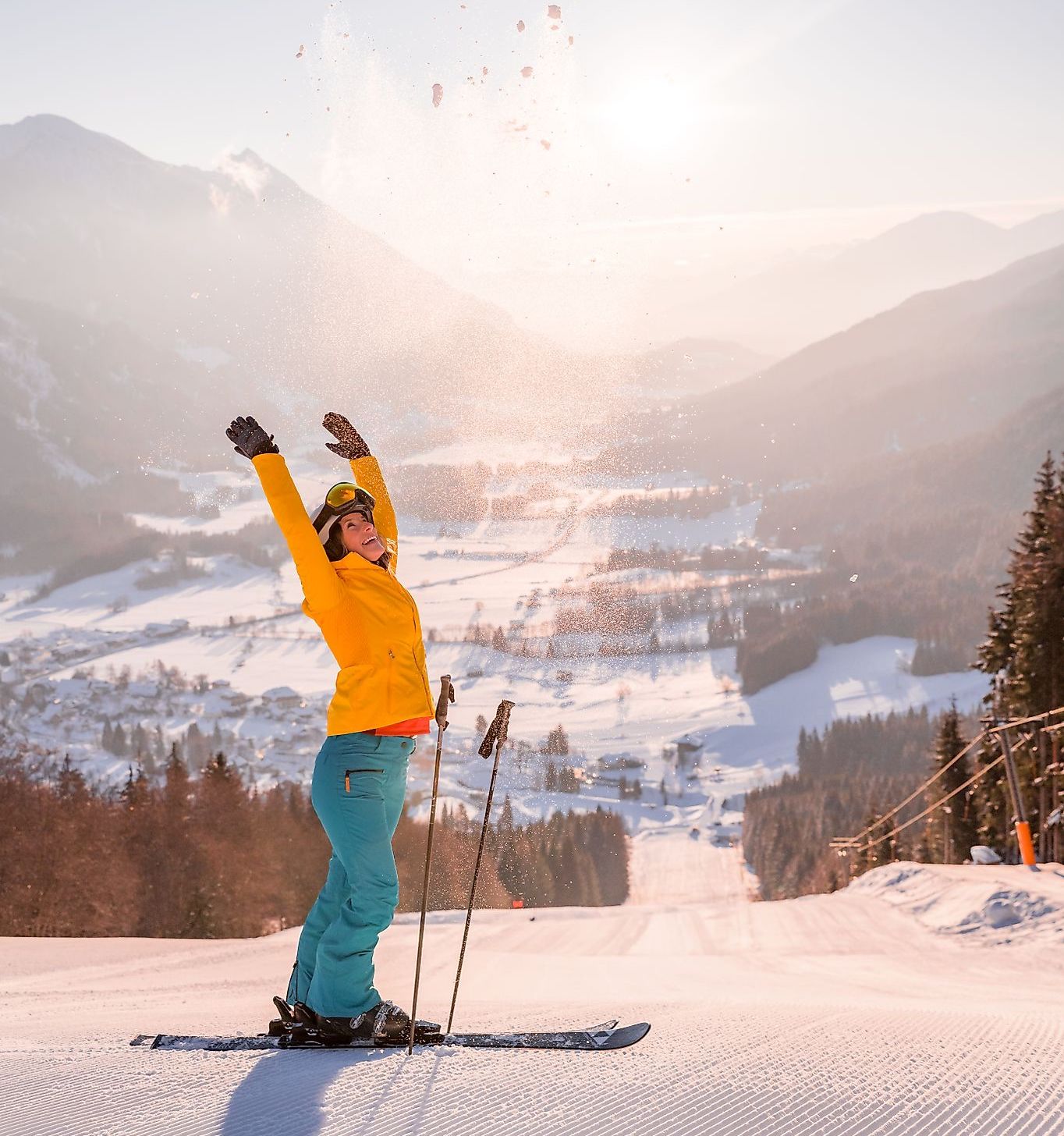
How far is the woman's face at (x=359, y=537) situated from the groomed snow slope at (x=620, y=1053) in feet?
5.35

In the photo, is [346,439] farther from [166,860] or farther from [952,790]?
Result: [166,860]

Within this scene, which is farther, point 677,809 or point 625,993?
point 677,809

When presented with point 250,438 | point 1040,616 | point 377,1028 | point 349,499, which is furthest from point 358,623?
point 1040,616

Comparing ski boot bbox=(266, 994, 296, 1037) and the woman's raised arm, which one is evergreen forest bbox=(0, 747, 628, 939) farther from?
the woman's raised arm

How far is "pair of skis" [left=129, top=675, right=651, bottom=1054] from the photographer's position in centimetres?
312

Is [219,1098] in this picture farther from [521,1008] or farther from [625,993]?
[625,993]

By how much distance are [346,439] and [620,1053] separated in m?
2.87

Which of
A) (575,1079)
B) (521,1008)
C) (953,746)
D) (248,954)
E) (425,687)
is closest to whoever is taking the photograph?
(575,1079)

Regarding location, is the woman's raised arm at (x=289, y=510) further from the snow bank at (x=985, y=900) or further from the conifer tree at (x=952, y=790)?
the conifer tree at (x=952, y=790)

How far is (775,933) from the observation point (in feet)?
34.8

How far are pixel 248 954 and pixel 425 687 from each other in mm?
6979

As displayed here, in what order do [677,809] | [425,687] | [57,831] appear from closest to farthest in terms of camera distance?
1. [425,687]
2. [57,831]
3. [677,809]

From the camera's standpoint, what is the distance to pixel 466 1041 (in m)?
3.38

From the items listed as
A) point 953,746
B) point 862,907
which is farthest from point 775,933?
point 953,746
